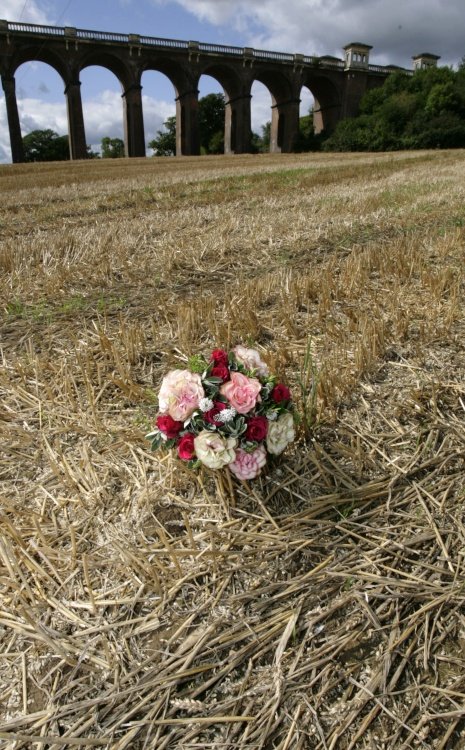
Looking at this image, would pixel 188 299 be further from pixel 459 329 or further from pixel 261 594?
pixel 261 594

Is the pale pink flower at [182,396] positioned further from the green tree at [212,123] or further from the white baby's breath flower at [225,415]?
the green tree at [212,123]

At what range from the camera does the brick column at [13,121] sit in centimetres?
4092

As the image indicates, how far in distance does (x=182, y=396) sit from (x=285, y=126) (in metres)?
60.1

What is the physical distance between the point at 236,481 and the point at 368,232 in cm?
518

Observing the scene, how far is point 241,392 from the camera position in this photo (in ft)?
5.09

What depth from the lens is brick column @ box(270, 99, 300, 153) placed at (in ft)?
175

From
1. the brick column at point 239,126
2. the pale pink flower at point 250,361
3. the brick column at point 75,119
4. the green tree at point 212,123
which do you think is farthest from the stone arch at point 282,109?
the pale pink flower at point 250,361

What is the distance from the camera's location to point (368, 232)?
615 centimetres

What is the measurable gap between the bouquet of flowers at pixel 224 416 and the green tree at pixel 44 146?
265 feet

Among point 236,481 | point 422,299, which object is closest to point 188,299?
point 422,299

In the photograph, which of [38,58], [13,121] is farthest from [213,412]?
[38,58]

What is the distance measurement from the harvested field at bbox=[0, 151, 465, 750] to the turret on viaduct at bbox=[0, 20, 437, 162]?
46.5m

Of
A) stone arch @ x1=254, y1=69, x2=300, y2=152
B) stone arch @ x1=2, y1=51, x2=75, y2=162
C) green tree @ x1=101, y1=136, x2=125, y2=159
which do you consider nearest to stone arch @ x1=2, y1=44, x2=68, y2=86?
stone arch @ x1=2, y1=51, x2=75, y2=162

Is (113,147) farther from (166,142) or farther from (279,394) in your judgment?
(279,394)
